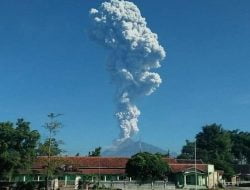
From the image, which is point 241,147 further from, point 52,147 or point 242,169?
point 52,147

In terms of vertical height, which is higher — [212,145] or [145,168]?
[212,145]

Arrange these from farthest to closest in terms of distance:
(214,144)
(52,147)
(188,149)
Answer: (188,149), (214,144), (52,147)

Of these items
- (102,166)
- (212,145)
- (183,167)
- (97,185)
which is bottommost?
(97,185)

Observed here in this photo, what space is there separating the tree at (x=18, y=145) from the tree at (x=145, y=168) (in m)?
16.9

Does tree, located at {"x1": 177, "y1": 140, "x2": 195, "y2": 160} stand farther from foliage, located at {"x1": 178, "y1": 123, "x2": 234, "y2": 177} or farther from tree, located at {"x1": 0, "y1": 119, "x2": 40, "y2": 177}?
tree, located at {"x1": 0, "y1": 119, "x2": 40, "y2": 177}

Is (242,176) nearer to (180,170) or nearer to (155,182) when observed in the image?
(180,170)

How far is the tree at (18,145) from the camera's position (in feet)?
255

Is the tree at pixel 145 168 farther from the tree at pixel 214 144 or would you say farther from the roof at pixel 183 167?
the tree at pixel 214 144

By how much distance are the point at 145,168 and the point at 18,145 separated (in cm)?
2057

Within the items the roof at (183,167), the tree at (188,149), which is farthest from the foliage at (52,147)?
the tree at (188,149)

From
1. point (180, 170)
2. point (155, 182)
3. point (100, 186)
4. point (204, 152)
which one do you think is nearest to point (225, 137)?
point (204, 152)

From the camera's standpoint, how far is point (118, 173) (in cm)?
9412

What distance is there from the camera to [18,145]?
8088cm

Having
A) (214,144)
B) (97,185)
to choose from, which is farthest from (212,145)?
(97,185)
